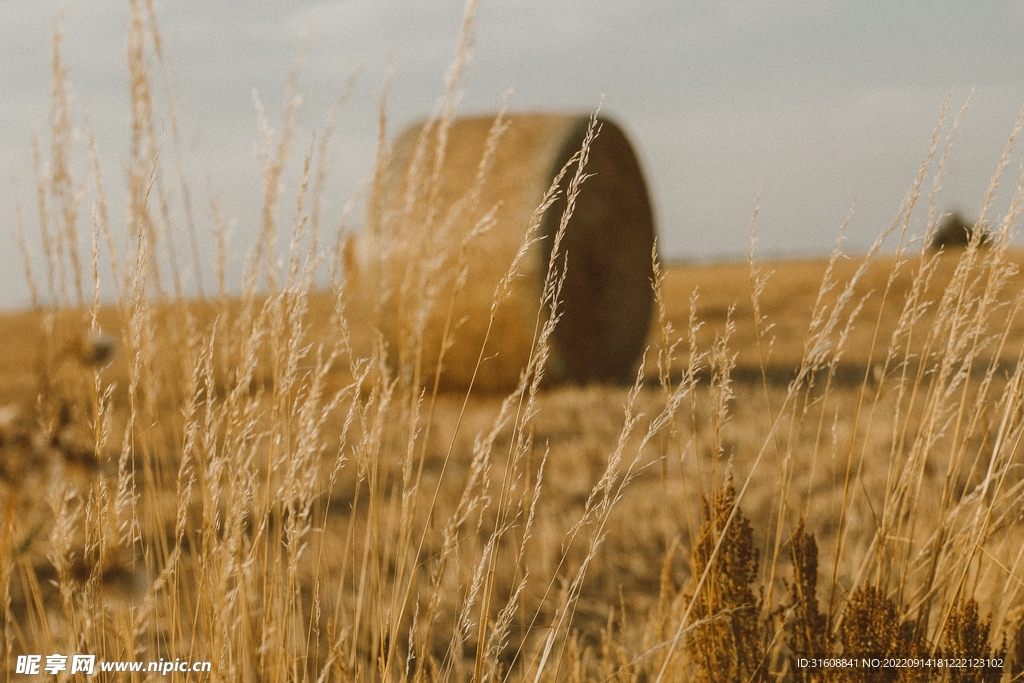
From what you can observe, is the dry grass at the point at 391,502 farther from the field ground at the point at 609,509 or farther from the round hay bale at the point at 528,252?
the round hay bale at the point at 528,252

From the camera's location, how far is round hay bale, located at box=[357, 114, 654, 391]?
16.5ft

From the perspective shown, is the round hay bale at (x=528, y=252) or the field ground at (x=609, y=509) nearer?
the field ground at (x=609, y=509)

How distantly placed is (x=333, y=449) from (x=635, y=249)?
9.43 ft

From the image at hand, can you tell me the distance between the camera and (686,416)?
4.77 metres

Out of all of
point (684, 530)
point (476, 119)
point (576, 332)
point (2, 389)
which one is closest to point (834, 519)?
point (684, 530)

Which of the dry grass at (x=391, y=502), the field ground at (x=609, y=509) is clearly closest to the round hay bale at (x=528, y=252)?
the field ground at (x=609, y=509)

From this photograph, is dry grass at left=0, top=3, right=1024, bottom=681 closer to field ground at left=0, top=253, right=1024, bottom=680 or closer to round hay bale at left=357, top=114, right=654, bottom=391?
field ground at left=0, top=253, right=1024, bottom=680

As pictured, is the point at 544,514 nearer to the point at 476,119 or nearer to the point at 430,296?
the point at 430,296

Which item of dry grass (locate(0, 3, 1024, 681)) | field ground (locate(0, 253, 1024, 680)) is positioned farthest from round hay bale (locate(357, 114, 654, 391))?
dry grass (locate(0, 3, 1024, 681))

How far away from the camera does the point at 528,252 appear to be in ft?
16.9

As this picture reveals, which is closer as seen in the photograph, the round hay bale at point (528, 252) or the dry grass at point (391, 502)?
the dry grass at point (391, 502)

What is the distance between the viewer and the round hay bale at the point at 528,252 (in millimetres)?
5035

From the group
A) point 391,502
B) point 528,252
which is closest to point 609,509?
point 391,502

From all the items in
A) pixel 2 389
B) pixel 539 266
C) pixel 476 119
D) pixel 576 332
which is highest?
pixel 476 119
